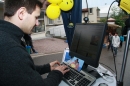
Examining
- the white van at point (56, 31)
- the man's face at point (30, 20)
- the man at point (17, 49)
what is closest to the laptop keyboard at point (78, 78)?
the man at point (17, 49)

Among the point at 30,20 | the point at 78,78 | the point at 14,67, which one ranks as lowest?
the point at 78,78

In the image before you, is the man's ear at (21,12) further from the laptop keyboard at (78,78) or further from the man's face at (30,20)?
the laptop keyboard at (78,78)

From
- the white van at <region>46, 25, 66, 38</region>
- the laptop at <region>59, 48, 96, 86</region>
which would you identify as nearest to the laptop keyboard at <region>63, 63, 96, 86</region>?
the laptop at <region>59, 48, 96, 86</region>

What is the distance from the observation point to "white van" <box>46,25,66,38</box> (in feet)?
38.9

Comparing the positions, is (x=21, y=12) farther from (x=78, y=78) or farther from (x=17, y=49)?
(x=78, y=78)

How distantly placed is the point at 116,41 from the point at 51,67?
486 cm

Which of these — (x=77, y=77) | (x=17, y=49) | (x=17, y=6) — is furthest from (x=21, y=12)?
(x=77, y=77)

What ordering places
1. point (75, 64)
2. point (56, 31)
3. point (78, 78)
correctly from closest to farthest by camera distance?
point (78, 78) → point (75, 64) → point (56, 31)

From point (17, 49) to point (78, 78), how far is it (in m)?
0.48

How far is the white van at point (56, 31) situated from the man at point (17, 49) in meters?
11.2

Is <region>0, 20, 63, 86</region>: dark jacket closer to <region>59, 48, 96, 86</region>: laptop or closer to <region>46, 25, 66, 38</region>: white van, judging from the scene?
<region>59, 48, 96, 86</region>: laptop

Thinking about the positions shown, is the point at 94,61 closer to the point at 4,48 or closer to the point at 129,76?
the point at 4,48

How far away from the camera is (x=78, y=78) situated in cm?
82

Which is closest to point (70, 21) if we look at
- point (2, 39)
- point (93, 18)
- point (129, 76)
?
point (2, 39)
